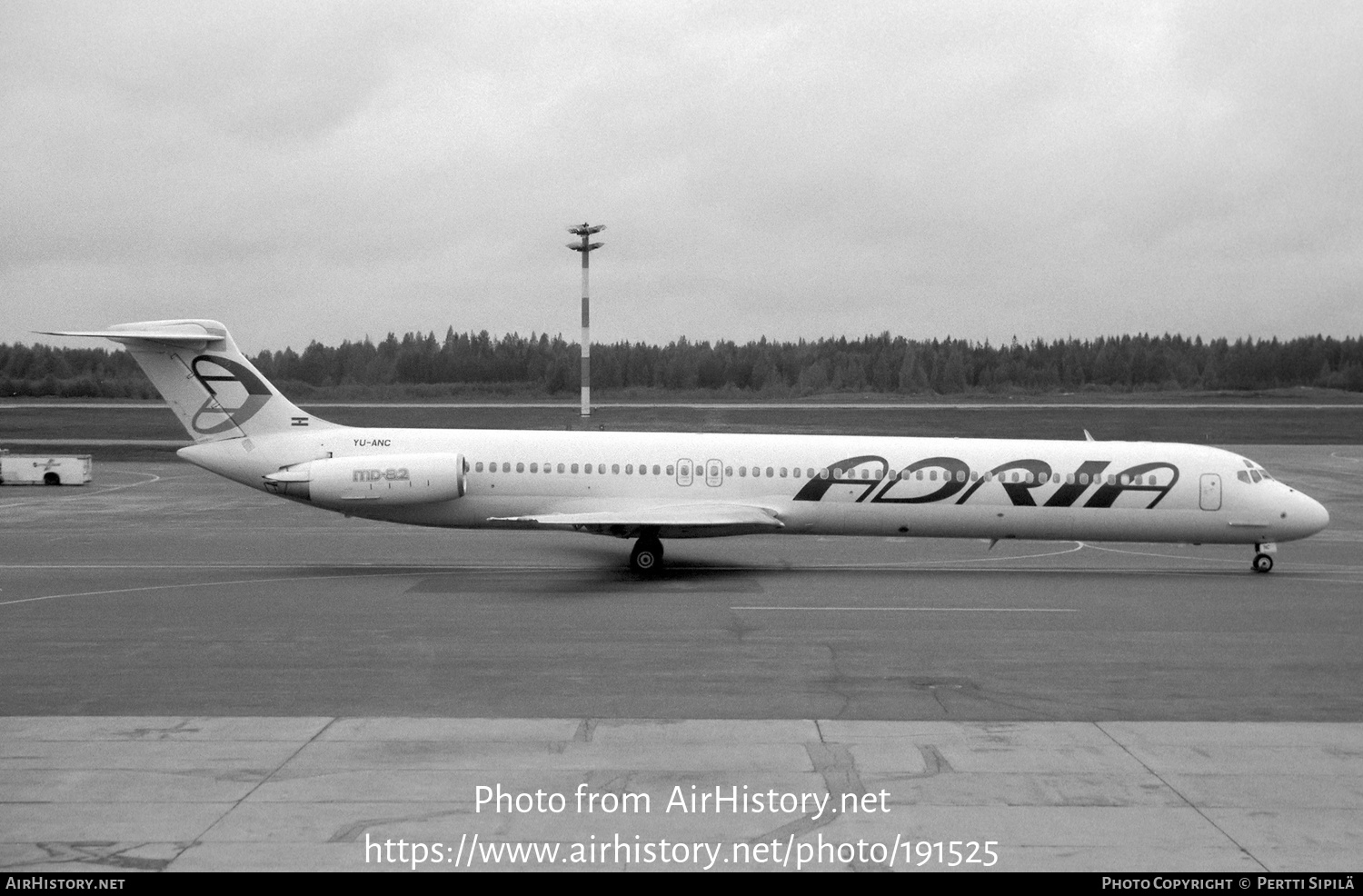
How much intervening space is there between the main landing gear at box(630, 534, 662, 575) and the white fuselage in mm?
236

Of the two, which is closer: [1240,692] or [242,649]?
[1240,692]

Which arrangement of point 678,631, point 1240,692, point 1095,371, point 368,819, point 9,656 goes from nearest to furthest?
1. point 368,819
2. point 1240,692
3. point 9,656
4. point 678,631
5. point 1095,371

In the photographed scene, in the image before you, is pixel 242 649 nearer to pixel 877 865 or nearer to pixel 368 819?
pixel 368 819

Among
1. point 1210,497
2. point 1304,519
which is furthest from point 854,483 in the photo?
point 1304,519

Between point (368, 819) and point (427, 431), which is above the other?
point (427, 431)

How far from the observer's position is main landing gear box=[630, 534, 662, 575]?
23.8m

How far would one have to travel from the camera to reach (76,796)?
10016 mm

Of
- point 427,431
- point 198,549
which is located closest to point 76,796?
point 427,431

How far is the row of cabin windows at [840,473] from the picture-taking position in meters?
24.3

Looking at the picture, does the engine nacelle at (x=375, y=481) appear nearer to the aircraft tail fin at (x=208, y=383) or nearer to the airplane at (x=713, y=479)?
the airplane at (x=713, y=479)

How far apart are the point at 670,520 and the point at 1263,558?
41.8 feet

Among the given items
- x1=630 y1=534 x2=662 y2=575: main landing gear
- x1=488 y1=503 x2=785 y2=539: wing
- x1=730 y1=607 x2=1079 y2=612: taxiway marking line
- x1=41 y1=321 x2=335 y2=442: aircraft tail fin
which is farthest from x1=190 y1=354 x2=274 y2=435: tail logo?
x1=730 y1=607 x2=1079 y2=612: taxiway marking line

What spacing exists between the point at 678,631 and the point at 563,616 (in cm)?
225

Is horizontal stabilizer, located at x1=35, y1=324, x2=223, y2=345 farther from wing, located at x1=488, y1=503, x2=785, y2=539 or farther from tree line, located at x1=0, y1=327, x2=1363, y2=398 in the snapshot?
tree line, located at x1=0, y1=327, x2=1363, y2=398
